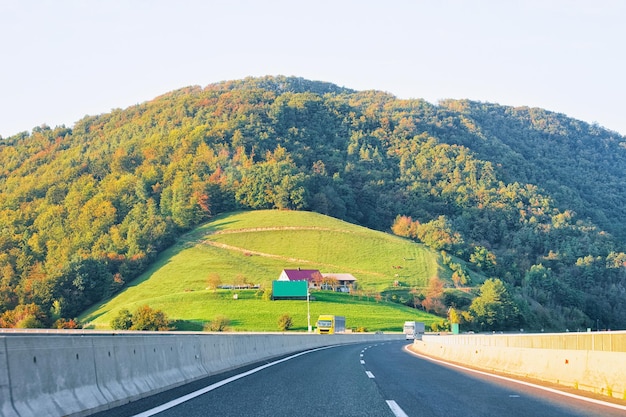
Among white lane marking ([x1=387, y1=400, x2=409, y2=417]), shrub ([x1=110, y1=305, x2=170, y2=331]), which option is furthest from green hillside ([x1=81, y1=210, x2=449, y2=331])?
white lane marking ([x1=387, y1=400, x2=409, y2=417])

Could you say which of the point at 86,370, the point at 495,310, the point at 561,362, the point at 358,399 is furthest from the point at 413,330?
the point at 86,370

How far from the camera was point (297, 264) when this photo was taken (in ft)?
521

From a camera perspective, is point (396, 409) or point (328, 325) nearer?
point (396, 409)

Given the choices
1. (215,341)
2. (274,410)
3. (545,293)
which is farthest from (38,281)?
(274,410)

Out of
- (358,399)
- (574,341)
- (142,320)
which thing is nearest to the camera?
(358,399)

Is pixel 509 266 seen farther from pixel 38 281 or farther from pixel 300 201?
pixel 38 281

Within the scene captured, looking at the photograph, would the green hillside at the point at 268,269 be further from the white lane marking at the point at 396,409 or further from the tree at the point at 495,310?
the white lane marking at the point at 396,409

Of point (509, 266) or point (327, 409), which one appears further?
point (509, 266)

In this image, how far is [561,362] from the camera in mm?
16562

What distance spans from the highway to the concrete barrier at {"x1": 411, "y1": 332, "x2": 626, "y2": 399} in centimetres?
84

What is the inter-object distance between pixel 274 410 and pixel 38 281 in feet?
476

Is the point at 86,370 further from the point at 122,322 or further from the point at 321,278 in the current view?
the point at 321,278

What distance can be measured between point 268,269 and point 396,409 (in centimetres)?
14489

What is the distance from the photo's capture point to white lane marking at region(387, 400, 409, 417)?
1120 centimetres
